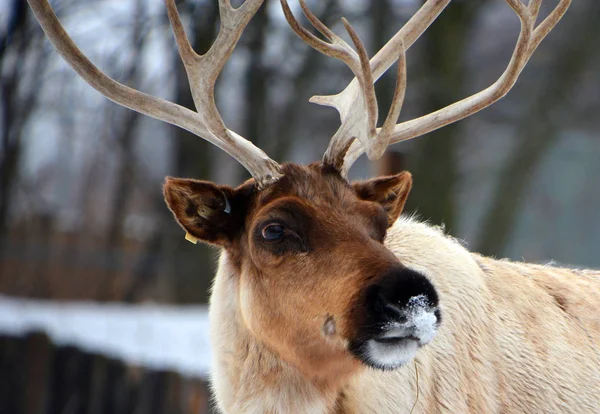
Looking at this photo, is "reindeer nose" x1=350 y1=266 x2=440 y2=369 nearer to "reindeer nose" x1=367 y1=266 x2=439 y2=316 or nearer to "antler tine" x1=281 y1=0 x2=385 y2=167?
"reindeer nose" x1=367 y1=266 x2=439 y2=316

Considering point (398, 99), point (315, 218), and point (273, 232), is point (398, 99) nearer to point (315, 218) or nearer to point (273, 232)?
point (315, 218)

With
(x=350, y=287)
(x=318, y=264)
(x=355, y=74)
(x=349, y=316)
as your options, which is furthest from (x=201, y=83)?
(x=349, y=316)

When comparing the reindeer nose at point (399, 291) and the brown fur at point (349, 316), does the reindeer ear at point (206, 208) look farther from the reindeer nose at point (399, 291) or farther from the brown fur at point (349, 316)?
the reindeer nose at point (399, 291)

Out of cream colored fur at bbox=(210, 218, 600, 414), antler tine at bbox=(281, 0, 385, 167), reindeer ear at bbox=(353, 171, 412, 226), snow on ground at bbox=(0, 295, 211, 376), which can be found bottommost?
snow on ground at bbox=(0, 295, 211, 376)

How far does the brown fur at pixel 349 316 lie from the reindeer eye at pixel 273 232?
0.12 ft

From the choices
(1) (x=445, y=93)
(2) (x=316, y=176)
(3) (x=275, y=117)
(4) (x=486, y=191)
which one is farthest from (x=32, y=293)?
(4) (x=486, y=191)

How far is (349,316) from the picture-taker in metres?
3.81

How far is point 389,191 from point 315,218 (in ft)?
2.57

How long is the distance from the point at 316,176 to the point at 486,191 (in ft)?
106

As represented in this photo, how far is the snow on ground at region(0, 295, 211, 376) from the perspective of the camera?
29.5 feet

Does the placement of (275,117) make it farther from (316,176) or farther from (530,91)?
(316,176)

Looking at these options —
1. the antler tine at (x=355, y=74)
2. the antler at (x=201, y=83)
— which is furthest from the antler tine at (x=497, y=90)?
the antler at (x=201, y=83)

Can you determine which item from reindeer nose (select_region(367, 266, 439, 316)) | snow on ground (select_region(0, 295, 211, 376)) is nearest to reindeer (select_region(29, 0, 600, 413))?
reindeer nose (select_region(367, 266, 439, 316))

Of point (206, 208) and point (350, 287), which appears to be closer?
point (350, 287)
